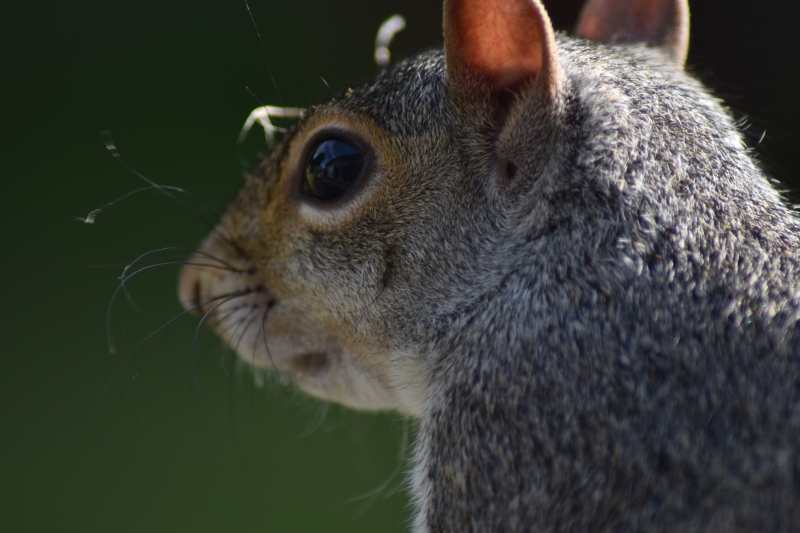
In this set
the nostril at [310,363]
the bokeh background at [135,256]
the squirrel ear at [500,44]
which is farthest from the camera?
the bokeh background at [135,256]

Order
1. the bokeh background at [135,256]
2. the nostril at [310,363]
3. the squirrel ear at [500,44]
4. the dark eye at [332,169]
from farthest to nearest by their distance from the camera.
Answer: the bokeh background at [135,256] < the nostril at [310,363] < the dark eye at [332,169] < the squirrel ear at [500,44]

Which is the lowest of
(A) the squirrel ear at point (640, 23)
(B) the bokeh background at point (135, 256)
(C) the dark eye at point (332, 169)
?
(B) the bokeh background at point (135, 256)

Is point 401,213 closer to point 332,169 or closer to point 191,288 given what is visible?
point 332,169

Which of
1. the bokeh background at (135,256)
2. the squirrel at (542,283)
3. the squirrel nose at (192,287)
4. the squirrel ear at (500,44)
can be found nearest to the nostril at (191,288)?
the squirrel nose at (192,287)

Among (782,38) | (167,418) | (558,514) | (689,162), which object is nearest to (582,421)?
(558,514)

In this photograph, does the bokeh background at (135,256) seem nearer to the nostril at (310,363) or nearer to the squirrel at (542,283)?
the nostril at (310,363)

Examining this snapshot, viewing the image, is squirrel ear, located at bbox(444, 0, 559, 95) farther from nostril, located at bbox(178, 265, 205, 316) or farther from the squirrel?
nostril, located at bbox(178, 265, 205, 316)

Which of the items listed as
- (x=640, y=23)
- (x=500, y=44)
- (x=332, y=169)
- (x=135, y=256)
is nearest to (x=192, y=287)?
(x=332, y=169)
